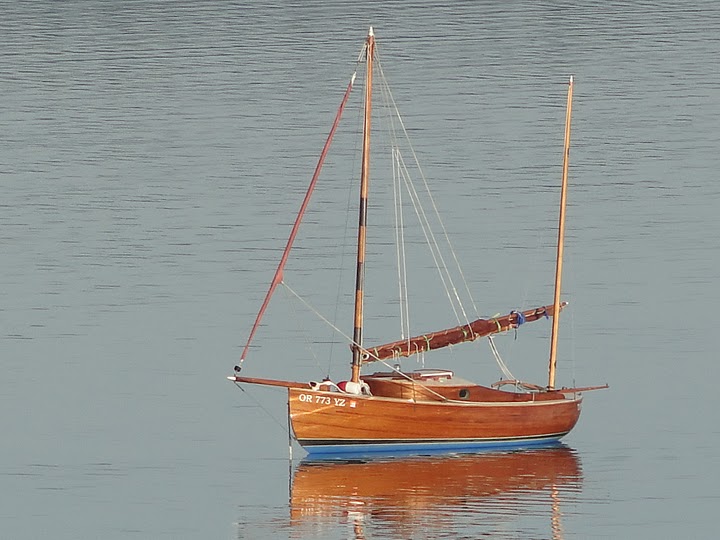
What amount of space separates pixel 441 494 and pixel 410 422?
12.4 ft

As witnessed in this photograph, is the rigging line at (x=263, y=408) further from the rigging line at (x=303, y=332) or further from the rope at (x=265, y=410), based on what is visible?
the rigging line at (x=303, y=332)

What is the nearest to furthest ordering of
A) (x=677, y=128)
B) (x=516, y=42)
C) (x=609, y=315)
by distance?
(x=609, y=315) → (x=677, y=128) → (x=516, y=42)

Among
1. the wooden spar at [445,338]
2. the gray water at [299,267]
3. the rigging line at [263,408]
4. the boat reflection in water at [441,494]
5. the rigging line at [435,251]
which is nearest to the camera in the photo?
the boat reflection in water at [441,494]

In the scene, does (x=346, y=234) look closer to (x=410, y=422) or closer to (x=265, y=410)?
(x=265, y=410)

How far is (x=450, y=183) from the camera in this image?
330ft

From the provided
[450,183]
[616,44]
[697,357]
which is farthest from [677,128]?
[697,357]

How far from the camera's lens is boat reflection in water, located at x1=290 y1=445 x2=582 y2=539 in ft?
152

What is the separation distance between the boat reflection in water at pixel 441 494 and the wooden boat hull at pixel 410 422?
0.43 metres

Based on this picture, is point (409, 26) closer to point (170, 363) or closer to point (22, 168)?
point (22, 168)

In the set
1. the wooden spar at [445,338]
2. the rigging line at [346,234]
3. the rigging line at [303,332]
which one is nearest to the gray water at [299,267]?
the rigging line at [303,332]

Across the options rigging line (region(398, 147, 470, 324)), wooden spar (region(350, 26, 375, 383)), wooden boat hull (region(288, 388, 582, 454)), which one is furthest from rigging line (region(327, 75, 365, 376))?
wooden boat hull (region(288, 388, 582, 454))

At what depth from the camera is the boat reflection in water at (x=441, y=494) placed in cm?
4631

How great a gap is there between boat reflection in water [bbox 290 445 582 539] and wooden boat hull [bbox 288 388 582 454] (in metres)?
0.43

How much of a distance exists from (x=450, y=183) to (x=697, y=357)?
115 ft
